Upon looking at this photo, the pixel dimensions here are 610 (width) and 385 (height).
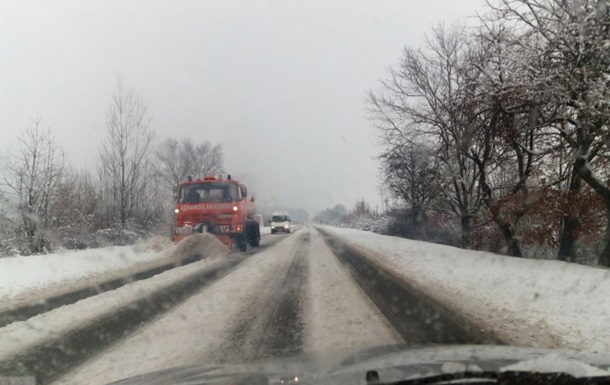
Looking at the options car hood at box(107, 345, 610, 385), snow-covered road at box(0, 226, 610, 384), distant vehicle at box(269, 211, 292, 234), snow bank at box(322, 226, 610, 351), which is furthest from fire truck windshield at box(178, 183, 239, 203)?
distant vehicle at box(269, 211, 292, 234)

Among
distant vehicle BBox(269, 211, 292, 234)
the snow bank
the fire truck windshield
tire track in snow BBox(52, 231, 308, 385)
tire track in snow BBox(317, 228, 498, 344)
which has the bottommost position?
tire track in snow BBox(52, 231, 308, 385)

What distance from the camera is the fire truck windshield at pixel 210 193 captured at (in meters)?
16.7

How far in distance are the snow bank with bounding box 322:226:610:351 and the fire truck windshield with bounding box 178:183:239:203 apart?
748cm

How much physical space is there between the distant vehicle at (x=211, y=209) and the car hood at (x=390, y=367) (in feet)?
42.8

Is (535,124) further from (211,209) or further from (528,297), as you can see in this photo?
(211,209)

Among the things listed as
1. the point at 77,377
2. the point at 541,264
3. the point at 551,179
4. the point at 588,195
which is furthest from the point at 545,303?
the point at 551,179

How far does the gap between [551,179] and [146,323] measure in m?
13.2

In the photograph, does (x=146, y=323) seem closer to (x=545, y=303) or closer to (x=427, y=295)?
(x=427, y=295)

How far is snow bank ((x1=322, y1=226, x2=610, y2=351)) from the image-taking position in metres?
5.30

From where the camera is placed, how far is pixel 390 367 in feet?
10.1

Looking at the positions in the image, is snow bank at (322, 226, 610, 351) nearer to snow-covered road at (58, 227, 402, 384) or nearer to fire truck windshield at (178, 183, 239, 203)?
snow-covered road at (58, 227, 402, 384)

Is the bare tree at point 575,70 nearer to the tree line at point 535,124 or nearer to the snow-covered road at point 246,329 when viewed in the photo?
the tree line at point 535,124

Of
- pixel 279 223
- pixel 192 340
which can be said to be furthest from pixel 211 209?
pixel 279 223

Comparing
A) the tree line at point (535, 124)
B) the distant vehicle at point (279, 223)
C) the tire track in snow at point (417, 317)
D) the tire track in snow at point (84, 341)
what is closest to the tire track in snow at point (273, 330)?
the tire track in snow at point (417, 317)
